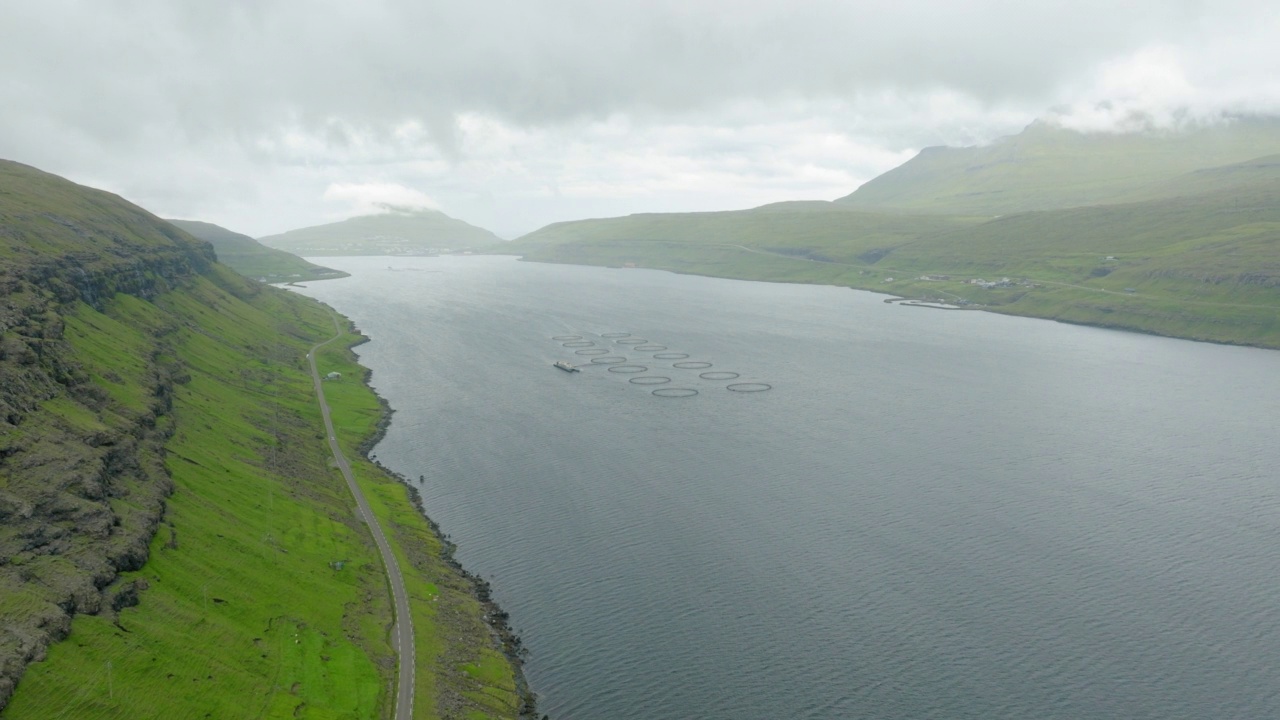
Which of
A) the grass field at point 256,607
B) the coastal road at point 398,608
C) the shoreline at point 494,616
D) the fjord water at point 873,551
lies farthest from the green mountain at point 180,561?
the fjord water at point 873,551

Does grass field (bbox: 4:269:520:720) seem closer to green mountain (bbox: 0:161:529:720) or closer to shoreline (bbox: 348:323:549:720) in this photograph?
green mountain (bbox: 0:161:529:720)

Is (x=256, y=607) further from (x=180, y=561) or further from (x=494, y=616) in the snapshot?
(x=494, y=616)

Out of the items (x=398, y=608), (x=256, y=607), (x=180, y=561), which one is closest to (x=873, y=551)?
(x=398, y=608)

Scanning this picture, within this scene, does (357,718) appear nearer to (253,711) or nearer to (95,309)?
(253,711)

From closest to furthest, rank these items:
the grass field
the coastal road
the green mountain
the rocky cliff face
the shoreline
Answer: the grass field → the green mountain → the rocky cliff face → the coastal road → the shoreline

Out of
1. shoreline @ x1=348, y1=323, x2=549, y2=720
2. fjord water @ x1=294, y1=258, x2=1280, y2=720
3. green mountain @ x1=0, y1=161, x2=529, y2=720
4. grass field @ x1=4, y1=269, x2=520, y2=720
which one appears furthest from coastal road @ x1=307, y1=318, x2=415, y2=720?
fjord water @ x1=294, y1=258, x2=1280, y2=720

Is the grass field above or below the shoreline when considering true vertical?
above
